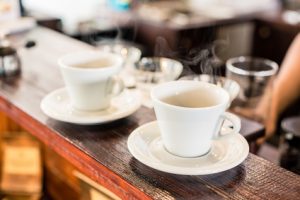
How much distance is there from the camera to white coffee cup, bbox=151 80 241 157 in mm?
746

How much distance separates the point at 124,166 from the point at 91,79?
0.23 meters

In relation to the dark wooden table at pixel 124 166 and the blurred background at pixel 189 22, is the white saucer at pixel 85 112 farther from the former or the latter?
the blurred background at pixel 189 22

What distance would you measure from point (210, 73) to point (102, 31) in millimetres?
1527

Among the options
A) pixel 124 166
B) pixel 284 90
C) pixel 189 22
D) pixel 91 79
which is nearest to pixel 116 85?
pixel 91 79

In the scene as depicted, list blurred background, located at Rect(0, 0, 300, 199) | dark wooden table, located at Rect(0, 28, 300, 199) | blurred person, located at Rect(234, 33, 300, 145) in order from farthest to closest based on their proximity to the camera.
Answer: blurred background, located at Rect(0, 0, 300, 199) < blurred person, located at Rect(234, 33, 300, 145) < dark wooden table, located at Rect(0, 28, 300, 199)

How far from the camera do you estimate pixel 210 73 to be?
3.60 ft

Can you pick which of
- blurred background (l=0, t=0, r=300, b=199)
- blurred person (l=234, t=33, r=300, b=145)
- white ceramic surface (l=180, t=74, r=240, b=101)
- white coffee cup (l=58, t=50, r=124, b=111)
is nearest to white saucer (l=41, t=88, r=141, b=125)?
white coffee cup (l=58, t=50, r=124, b=111)

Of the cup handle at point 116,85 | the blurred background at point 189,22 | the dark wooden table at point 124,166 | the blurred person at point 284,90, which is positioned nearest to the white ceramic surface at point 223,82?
the dark wooden table at point 124,166

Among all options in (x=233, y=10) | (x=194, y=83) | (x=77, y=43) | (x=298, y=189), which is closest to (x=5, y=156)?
(x=77, y=43)

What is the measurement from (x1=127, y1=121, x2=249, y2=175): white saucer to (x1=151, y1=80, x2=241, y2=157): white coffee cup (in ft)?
0.06

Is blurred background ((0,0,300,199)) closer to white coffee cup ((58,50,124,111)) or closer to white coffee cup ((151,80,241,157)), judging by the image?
white coffee cup ((58,50,124,111))

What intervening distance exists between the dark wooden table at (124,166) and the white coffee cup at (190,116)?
0.06 m

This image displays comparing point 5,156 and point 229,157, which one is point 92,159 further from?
point 5,156

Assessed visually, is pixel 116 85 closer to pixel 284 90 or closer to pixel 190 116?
pixel 190 116
